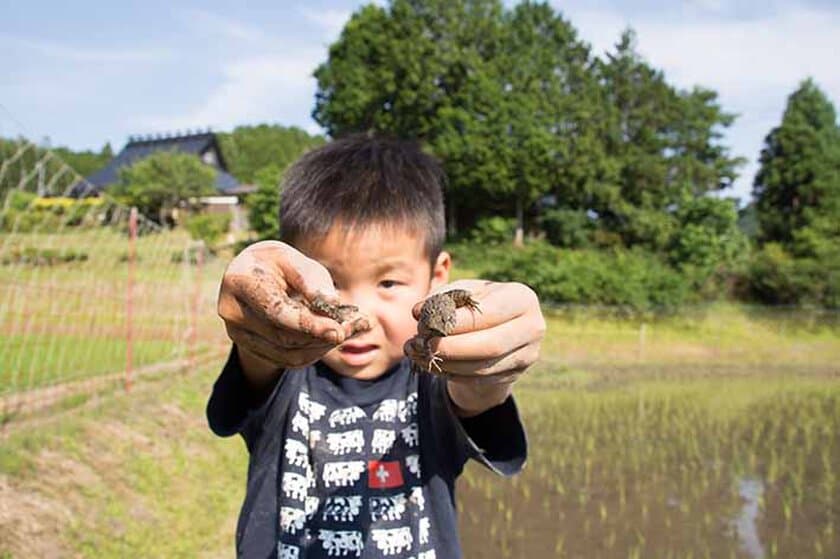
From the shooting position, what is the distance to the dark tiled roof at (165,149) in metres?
48.6

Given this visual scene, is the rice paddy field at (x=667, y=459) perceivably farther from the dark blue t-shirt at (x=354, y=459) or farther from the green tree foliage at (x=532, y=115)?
the green tree foliage at (x=532, y=115)

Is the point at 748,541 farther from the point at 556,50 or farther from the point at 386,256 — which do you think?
the point at 556,50

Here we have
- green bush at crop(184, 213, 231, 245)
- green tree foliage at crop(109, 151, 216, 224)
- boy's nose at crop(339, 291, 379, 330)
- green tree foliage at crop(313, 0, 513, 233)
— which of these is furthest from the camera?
green tree foliage at crop(109, 151, 216, 224)

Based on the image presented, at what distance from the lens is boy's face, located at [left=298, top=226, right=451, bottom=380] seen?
187 centimetres

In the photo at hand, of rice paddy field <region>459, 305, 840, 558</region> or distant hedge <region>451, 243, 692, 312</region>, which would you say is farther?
distant hedge <region>451, 243, 692, 312</region>

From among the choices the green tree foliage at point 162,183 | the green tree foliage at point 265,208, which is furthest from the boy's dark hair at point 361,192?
the green tree foliage at point 162,183

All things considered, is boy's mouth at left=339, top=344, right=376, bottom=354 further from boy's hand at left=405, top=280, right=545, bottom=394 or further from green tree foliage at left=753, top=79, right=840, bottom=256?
green tree foliage at left=753, top=79, right=840, bottom=256

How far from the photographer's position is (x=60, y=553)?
14.3 ft

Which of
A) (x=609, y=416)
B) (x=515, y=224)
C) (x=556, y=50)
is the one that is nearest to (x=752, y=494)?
(x=609, y=416)

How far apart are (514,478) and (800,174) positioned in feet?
83.0

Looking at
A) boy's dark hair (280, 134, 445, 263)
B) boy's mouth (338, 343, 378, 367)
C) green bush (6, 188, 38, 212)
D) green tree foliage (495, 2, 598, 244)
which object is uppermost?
green tree foliage (495, 2, 598, 244)

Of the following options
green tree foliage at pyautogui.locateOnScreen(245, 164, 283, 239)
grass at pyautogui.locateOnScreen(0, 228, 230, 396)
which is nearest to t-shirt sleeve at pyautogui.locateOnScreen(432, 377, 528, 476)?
grass at pyautogui.locateOnScreen(0, 228, 230, 396)

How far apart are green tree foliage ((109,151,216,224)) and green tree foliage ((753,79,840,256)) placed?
2494cm

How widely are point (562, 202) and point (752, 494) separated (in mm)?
24595
